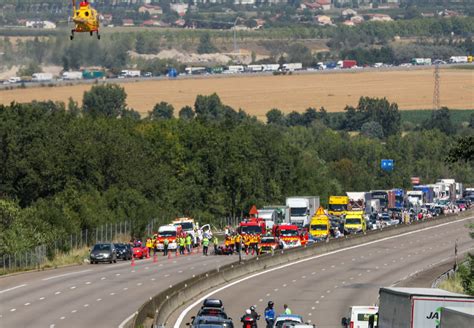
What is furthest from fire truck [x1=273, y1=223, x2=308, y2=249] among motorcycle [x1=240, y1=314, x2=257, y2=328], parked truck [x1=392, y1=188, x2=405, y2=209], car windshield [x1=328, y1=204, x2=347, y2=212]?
parked truck [x1=392, y1=188, x2=405, y2=209]

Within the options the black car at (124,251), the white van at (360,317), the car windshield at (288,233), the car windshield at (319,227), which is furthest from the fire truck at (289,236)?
the white van at (360,317)

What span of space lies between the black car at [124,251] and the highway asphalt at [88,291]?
950mm

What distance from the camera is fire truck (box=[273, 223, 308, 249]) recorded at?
10262 cm

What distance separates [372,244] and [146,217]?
15957 mm

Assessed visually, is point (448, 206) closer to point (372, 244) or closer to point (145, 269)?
point (372, 244)

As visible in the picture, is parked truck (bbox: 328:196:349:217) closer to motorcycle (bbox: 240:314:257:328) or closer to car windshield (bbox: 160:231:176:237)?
car windshield (bbox: 160:231:176:237)

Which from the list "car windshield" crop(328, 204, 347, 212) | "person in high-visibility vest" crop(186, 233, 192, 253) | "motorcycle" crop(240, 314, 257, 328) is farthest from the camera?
"car windshield" crop(328, 204, 347, 212)

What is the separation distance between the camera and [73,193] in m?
114

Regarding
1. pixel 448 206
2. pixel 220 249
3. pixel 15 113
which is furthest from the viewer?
pixel 448 206

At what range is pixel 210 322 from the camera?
51.3m

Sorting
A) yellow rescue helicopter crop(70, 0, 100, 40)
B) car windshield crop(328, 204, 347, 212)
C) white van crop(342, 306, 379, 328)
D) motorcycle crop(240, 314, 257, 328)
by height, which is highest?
yellow rescue helicopter crop(70, 0, 100, 40)

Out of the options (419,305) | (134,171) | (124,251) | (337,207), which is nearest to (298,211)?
(134,171)

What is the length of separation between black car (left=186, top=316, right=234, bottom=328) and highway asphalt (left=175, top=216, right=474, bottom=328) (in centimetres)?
658

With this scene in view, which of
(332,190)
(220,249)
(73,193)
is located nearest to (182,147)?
(332,190)
